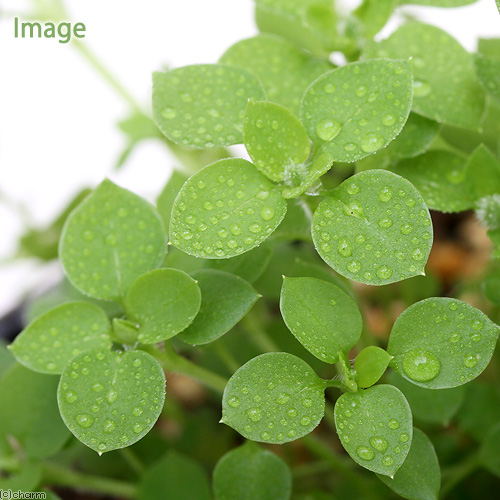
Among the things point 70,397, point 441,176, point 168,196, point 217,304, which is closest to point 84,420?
point 70,397

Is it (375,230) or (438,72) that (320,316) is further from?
(438,72)

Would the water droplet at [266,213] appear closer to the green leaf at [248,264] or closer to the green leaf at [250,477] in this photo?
the green leaf at [248,264]

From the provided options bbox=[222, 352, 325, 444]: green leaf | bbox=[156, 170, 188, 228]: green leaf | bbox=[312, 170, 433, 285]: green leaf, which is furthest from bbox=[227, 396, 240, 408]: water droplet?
bbox=[156, 170, 188, 228]: green leaf

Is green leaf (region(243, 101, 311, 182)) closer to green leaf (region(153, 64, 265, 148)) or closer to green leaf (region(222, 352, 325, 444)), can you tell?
Answer: green leaf (region(153, 64, 265, 148))

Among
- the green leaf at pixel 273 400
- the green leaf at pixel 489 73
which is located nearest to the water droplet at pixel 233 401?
the green leaf at pixel 273 400

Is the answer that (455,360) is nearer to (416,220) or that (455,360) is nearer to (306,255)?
(416,220)

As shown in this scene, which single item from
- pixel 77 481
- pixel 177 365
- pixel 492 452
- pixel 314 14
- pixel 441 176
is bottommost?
pixel 77 481

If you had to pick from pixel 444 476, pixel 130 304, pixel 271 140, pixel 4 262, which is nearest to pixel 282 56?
pixel 271 140
